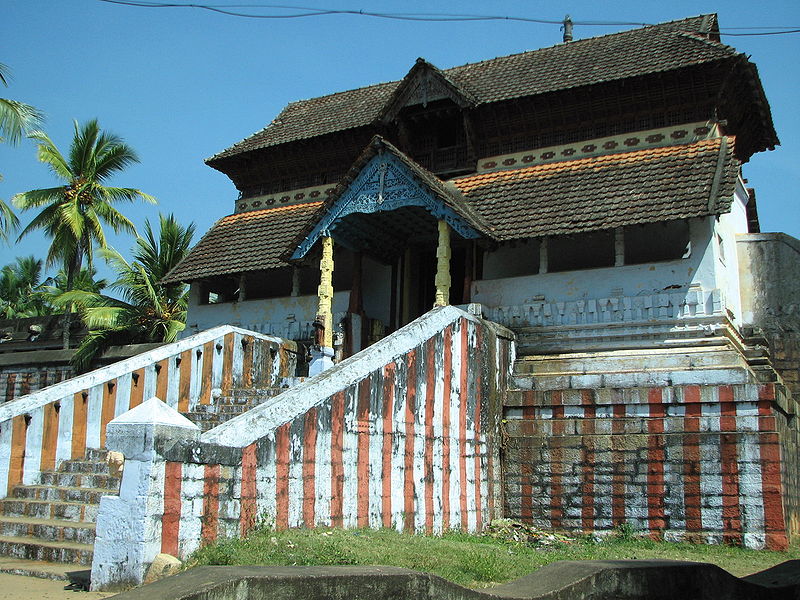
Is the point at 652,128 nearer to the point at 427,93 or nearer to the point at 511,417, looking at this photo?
the point at 427,93

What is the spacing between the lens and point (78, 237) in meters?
27.3

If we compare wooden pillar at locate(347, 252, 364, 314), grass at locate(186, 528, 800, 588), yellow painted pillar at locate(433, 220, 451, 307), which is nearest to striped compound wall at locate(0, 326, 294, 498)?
wooden pillar at locate(347, 252, 364, 314)

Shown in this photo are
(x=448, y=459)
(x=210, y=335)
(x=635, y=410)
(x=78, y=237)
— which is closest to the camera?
(x=448, y=459)

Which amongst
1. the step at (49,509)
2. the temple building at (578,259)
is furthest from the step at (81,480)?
the temple building at (578,259)

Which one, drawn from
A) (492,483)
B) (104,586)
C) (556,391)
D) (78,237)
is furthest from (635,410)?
(78,237)

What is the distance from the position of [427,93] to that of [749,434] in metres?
9.37

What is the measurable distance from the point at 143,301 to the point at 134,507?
17688 mm

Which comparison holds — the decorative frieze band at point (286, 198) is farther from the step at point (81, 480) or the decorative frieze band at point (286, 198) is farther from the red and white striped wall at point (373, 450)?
the step at point (81, 480)

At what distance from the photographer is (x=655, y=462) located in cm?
1188

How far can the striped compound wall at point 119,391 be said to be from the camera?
10.5 m

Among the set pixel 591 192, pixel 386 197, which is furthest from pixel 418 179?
pixel 591 192

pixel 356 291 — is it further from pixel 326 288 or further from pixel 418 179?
pixel 418 179

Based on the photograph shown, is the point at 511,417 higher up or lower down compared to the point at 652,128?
lower down

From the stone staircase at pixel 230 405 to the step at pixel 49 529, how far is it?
9.66ft
